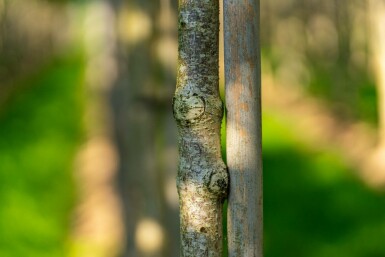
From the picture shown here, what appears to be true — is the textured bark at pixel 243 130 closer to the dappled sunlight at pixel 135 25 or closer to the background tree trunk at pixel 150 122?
the background tree trunk at pixel 150 122

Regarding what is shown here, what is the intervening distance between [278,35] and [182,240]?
1887 centimetres

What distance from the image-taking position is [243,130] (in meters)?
2.24

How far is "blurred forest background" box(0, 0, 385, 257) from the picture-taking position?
5426 millimetres

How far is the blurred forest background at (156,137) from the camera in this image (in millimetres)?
5426

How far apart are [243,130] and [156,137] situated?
3.22 m

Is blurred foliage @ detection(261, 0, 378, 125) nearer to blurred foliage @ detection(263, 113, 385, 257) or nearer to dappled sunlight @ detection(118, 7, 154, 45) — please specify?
blurred foliage @ detection(263, 113, 385, 257)

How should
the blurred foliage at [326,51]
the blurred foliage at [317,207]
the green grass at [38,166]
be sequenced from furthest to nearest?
1. the blurred foliage at [326,51]
2. the green grass at [38,166]
3. the blurred foliage at [317,207]

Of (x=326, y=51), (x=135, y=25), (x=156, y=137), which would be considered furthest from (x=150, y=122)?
(x=326, y=51)

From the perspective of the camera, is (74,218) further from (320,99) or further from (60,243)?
(320,99)

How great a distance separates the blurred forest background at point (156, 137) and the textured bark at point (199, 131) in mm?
2967

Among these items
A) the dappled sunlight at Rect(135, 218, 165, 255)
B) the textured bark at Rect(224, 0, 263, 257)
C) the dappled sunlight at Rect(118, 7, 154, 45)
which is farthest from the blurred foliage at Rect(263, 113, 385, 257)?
the textured bark at Rect(224, 0, 263, 257)

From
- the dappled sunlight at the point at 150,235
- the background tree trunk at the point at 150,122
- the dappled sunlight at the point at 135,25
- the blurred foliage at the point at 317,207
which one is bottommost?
the blurred foliage at the point at 317,207

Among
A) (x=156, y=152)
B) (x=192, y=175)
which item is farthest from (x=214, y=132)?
(x=156, y=152)

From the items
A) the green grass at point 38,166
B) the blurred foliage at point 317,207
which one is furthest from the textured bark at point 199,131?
the green grass at point 38,166
